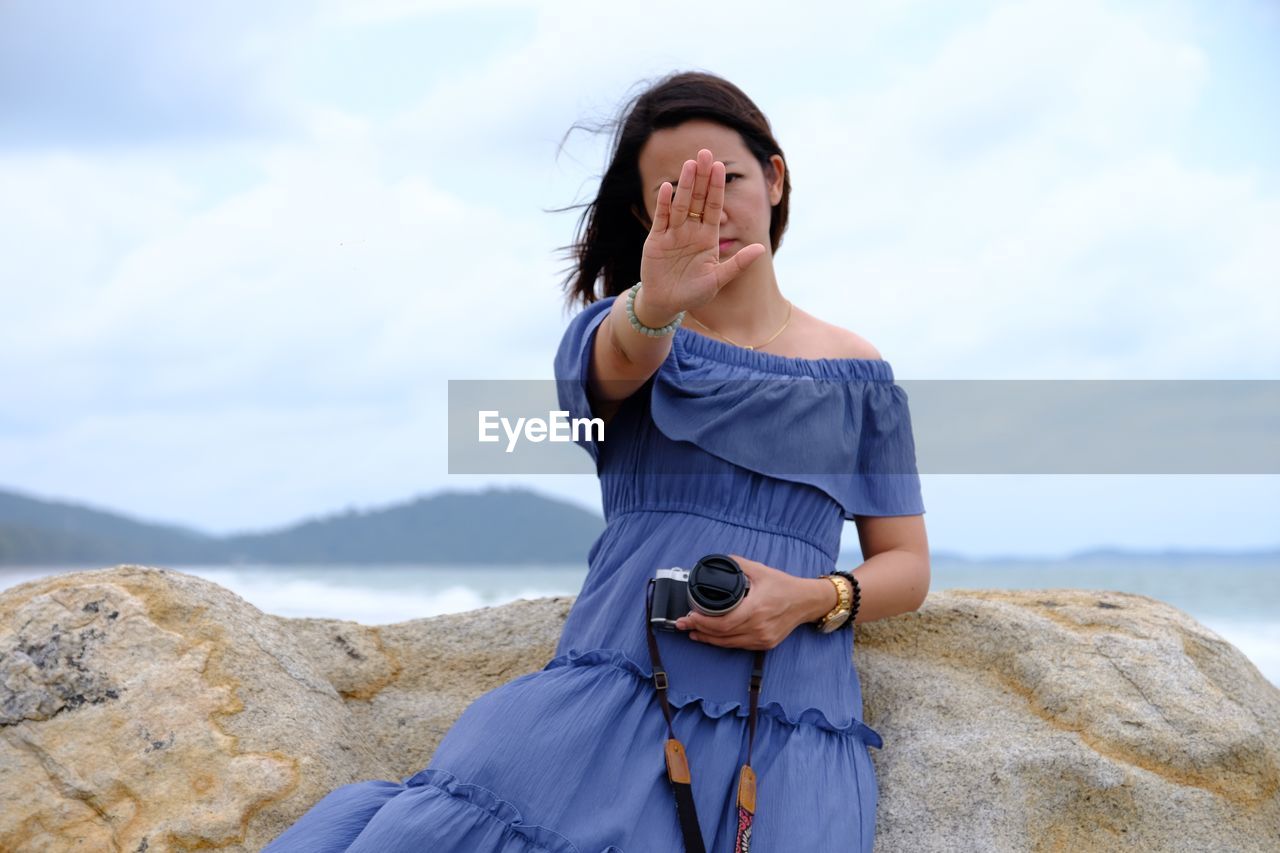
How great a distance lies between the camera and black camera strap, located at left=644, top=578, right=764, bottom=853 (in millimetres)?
2256

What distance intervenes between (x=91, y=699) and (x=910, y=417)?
2060 mm

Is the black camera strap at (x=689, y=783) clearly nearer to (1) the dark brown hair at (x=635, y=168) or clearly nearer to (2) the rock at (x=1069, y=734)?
(2) the rock at (x=1069, y=734)

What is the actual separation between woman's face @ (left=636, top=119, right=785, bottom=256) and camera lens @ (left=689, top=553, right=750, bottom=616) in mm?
801

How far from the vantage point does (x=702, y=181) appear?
2184 mm

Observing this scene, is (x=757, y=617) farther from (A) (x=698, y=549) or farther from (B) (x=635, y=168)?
(B) (x=635, y=168)

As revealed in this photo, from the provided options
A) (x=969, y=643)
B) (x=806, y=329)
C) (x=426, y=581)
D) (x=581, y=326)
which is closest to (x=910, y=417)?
(x=806, y=329)

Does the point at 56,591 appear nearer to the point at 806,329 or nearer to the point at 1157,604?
the point at 806,329

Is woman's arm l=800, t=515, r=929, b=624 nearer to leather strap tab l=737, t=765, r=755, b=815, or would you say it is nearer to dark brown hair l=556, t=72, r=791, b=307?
leather strap tab l=737, t=765, r=755, b=815

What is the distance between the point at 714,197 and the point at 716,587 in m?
0.78

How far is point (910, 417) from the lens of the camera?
2.99 metres

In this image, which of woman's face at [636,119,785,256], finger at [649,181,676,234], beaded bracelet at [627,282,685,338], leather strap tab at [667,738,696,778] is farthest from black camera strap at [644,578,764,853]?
woman's face at [636,119,785,256]

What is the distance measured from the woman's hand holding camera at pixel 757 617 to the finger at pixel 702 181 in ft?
2.39

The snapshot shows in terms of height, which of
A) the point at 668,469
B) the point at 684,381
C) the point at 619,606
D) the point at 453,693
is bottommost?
the point at 453,693

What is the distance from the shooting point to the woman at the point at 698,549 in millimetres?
2236
